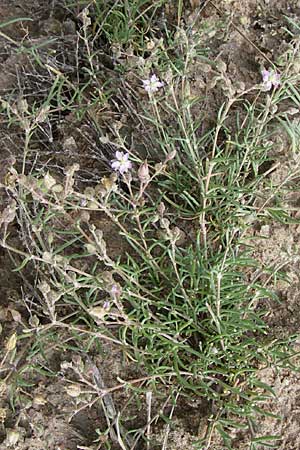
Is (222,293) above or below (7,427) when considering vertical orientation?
above

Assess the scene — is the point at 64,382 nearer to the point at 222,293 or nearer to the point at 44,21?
the point at 222,293

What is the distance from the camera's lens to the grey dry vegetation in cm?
144

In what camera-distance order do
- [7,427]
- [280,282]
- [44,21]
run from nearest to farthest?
[7,427]
[280,282]
[44,21]

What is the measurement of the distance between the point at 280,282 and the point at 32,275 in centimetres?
62

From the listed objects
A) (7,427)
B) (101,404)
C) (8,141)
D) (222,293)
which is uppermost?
(222,293)

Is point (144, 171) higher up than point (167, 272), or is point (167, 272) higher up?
point (144, 171)

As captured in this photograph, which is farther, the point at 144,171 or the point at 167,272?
the point at 167,272

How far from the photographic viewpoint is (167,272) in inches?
62.8

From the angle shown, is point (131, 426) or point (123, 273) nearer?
point (123, 273)

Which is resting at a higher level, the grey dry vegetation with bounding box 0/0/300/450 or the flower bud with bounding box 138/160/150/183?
the flower bud with bounding box 138/160/150/183

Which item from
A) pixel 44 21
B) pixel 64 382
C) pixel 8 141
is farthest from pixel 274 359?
pixel 44 21

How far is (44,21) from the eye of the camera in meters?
2.03

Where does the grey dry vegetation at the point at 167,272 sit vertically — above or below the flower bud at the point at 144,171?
below

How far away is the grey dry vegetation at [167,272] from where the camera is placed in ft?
4.71
